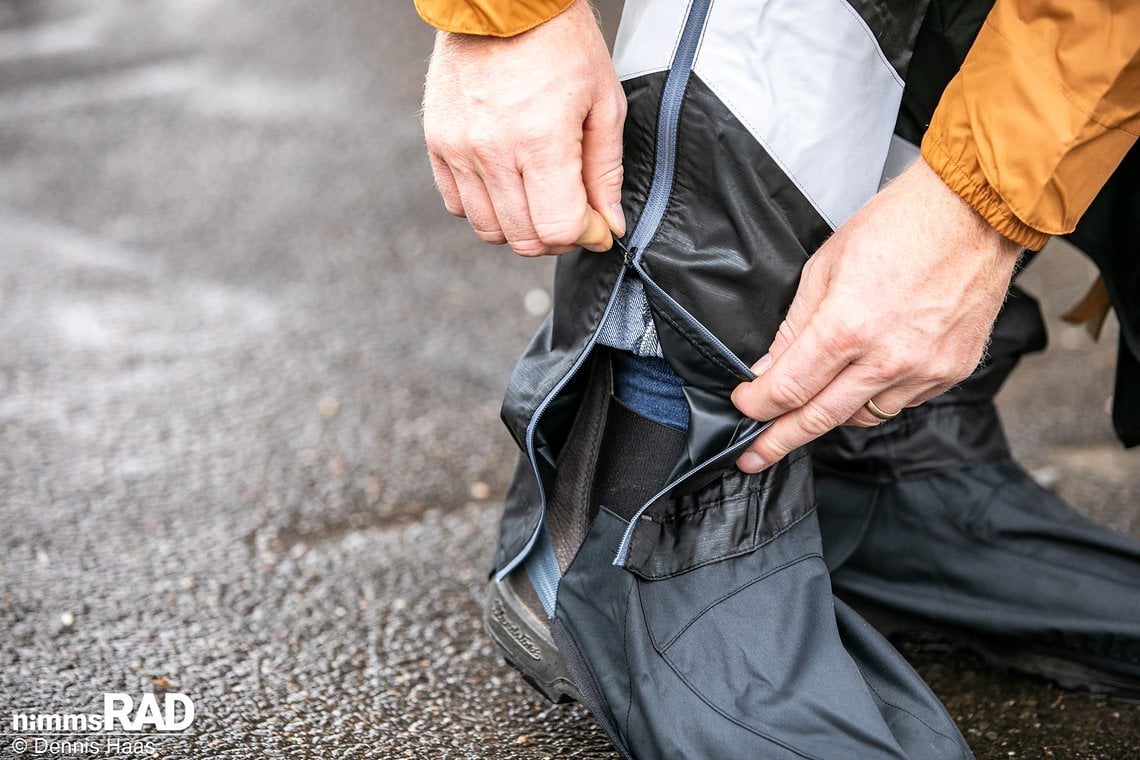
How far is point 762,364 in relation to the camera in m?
1.06

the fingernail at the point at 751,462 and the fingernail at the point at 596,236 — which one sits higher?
the fingernail at the point at 596,236

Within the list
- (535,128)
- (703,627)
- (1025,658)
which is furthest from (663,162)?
(1025,658)

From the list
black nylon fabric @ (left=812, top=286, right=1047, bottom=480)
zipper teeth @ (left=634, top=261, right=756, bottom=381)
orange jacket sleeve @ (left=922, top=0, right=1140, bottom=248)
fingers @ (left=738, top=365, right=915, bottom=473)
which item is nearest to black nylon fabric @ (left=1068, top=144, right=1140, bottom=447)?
black nylon fabric @ (left=812, top=286, right=1047, bottom=480)

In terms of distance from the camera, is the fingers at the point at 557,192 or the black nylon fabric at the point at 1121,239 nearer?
the fingers at the point at 557,192

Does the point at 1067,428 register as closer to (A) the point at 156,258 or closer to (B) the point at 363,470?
(B) the point at 363,470

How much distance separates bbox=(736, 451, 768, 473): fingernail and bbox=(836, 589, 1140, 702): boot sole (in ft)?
1.11

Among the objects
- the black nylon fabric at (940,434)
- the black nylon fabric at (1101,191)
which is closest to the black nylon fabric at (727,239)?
the black nylon fabric at (1101,191)

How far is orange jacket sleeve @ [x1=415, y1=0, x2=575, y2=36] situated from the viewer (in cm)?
98

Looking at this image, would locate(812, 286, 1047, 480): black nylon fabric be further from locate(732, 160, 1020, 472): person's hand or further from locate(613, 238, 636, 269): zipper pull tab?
locate(613, 238, 636, 269): zipper pull tab

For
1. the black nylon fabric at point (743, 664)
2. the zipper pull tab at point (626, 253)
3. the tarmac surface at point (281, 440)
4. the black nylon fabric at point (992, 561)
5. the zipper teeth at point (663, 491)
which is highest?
the zipper pull tab at point (626, 253)

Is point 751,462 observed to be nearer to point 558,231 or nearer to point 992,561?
point 558,231

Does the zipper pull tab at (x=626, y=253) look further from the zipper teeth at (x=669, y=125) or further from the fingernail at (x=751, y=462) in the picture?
the fingernail at (x=751, y=462)

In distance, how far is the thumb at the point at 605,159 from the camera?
1026 millimetres

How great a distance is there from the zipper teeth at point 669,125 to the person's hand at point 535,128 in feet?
0.11
